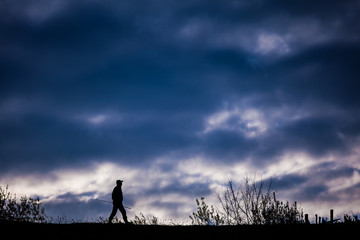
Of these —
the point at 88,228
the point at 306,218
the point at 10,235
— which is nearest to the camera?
the point at 10,235

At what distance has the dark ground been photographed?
46.3 ft

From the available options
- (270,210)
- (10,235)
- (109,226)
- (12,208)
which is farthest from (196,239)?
(12,208)

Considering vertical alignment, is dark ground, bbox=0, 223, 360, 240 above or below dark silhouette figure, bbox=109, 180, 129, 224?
below

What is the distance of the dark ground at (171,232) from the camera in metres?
14.1

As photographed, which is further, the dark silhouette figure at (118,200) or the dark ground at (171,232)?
the dark silhouette figure at (118,200)

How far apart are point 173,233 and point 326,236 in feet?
22.6

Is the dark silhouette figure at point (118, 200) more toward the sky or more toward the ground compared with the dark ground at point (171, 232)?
more toward the sky

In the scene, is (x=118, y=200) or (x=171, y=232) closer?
(x=171, y=232)

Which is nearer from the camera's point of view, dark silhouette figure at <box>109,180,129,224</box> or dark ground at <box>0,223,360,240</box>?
dark ground at <box>0,223,360,240</box>

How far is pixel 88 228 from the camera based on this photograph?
16.0 metres

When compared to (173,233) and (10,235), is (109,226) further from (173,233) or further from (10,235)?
(10,235)

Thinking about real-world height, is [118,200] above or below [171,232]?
above

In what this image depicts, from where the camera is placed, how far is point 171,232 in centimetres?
1556

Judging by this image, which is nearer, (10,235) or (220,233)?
(10,235)
